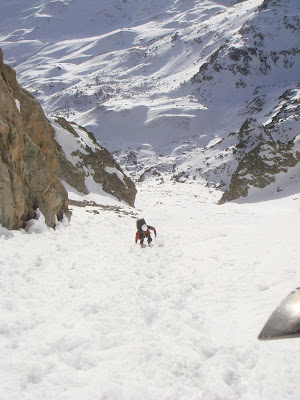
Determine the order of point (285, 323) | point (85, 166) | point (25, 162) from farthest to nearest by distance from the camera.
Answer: point (85, 166) < point (25, 162) < point (285, 323)

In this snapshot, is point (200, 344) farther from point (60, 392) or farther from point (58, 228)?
point (58, 228)

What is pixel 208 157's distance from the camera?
2894 inches

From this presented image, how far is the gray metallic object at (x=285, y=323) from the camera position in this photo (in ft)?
11.9

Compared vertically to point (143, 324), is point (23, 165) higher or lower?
higher

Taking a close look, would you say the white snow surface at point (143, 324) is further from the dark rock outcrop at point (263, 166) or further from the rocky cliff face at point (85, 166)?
the dark rock outcrop at point (263, 166)

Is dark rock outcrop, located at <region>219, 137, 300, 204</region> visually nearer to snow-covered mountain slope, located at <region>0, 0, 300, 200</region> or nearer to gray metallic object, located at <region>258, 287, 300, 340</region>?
snow-covered mountain slope, located at <region>0, 0, 300, 200</region>

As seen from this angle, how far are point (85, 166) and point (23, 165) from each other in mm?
18569

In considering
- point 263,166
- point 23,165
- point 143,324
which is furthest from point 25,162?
point 263,166

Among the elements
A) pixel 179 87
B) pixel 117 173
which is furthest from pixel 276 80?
pixel 117 173

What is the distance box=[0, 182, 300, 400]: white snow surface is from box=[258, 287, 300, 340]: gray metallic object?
0.34m

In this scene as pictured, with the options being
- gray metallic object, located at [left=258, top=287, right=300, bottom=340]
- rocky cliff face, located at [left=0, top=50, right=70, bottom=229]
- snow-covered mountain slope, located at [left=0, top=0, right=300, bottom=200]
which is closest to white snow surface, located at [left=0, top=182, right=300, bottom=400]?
gray metallic object, located at [left=258, top=287, right=300, bottom=340]

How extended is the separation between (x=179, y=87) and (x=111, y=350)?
134 metres

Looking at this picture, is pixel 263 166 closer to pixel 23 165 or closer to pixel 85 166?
pixel 85 166

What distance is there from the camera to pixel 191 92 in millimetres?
123625
